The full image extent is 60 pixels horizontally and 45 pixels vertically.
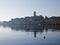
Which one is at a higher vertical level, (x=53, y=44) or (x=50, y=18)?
(x=50, y=18)

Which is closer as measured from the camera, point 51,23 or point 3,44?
point 3,44

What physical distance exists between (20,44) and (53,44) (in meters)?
4.88

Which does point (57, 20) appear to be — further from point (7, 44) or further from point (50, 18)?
point (7, 44)

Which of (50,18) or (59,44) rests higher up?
(50,18)

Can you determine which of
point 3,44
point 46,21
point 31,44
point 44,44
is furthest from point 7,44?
point 46,21

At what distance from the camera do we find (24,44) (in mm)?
21219

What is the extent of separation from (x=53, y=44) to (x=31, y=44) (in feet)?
10.7

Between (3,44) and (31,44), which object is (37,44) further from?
(3,44)

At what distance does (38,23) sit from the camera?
374 feet

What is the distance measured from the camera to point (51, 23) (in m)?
118

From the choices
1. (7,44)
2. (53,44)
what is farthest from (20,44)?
(53,44)

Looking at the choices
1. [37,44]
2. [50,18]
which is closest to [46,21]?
[50,18]

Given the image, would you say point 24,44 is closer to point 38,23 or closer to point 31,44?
point 31,44

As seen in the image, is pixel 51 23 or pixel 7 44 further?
pixel 51 23
